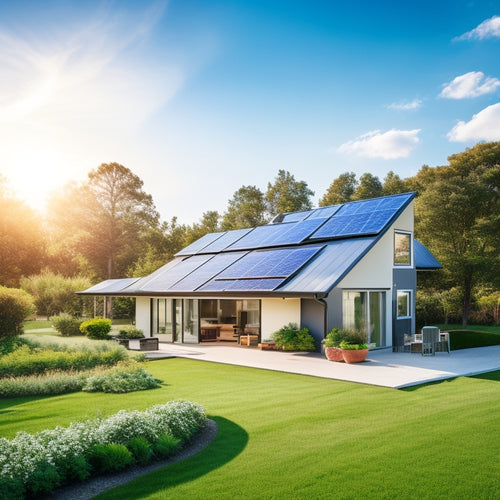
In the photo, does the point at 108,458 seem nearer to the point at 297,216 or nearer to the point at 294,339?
the point at 294,339

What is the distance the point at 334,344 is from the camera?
15.8m

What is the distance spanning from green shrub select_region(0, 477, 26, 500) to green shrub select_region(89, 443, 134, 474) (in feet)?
3.23

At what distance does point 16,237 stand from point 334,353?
28.3 m

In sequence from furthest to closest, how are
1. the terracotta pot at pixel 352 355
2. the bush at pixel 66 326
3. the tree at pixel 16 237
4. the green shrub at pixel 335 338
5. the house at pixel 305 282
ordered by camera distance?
the tree at pixel 16 237, the bush at pixel 66 326, the house at pixel 305 282, the green shrub at pixel 335 338, the terracotta pot at pixel 352 355

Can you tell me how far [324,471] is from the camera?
19.3 feet

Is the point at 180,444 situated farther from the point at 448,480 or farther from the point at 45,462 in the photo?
the point at 448,480

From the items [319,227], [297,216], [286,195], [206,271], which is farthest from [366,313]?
[286,195]

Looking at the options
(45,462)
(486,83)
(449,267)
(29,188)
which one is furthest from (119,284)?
(486,83)

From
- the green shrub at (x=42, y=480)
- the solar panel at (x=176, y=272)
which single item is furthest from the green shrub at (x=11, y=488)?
the solar panel at (x=176, y=272)

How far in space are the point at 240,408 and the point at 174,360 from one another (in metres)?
7.48

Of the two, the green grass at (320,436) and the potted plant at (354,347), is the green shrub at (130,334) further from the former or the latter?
the potted plant at (354,347)

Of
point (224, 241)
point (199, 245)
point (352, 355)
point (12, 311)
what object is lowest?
point (352, 355)

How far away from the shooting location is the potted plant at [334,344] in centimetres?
1551

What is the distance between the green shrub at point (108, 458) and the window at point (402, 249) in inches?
602
